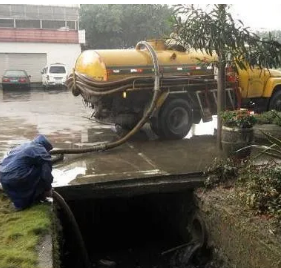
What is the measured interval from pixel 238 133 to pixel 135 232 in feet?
8.97

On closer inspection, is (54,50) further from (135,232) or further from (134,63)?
(135,232)

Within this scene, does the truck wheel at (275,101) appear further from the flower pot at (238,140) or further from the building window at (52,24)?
the building window at (52,24)

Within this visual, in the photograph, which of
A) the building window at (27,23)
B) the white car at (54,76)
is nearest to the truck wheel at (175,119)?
the white car at (54,76)

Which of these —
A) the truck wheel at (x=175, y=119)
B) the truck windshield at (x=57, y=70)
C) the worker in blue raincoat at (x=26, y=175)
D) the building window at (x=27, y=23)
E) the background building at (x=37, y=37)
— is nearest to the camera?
the worker in blue raincoat at (x=26, y=175)

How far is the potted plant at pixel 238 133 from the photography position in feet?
24.2

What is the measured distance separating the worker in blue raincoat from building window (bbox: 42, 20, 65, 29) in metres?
28.3

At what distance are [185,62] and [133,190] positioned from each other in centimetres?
416

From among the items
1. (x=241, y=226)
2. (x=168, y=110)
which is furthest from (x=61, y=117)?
(x=241, y=226)

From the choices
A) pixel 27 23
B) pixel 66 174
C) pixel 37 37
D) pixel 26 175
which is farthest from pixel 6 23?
pixel 26 175

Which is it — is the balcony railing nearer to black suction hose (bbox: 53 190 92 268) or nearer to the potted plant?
the potted plant

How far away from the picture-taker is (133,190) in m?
6.71

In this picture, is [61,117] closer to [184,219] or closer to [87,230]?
[87,230]

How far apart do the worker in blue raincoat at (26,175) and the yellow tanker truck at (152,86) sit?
3751 mm

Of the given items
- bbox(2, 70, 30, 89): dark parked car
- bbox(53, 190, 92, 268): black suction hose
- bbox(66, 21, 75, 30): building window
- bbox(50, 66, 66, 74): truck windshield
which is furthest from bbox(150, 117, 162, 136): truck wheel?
bbox(66, 21, 75, 30): building window
